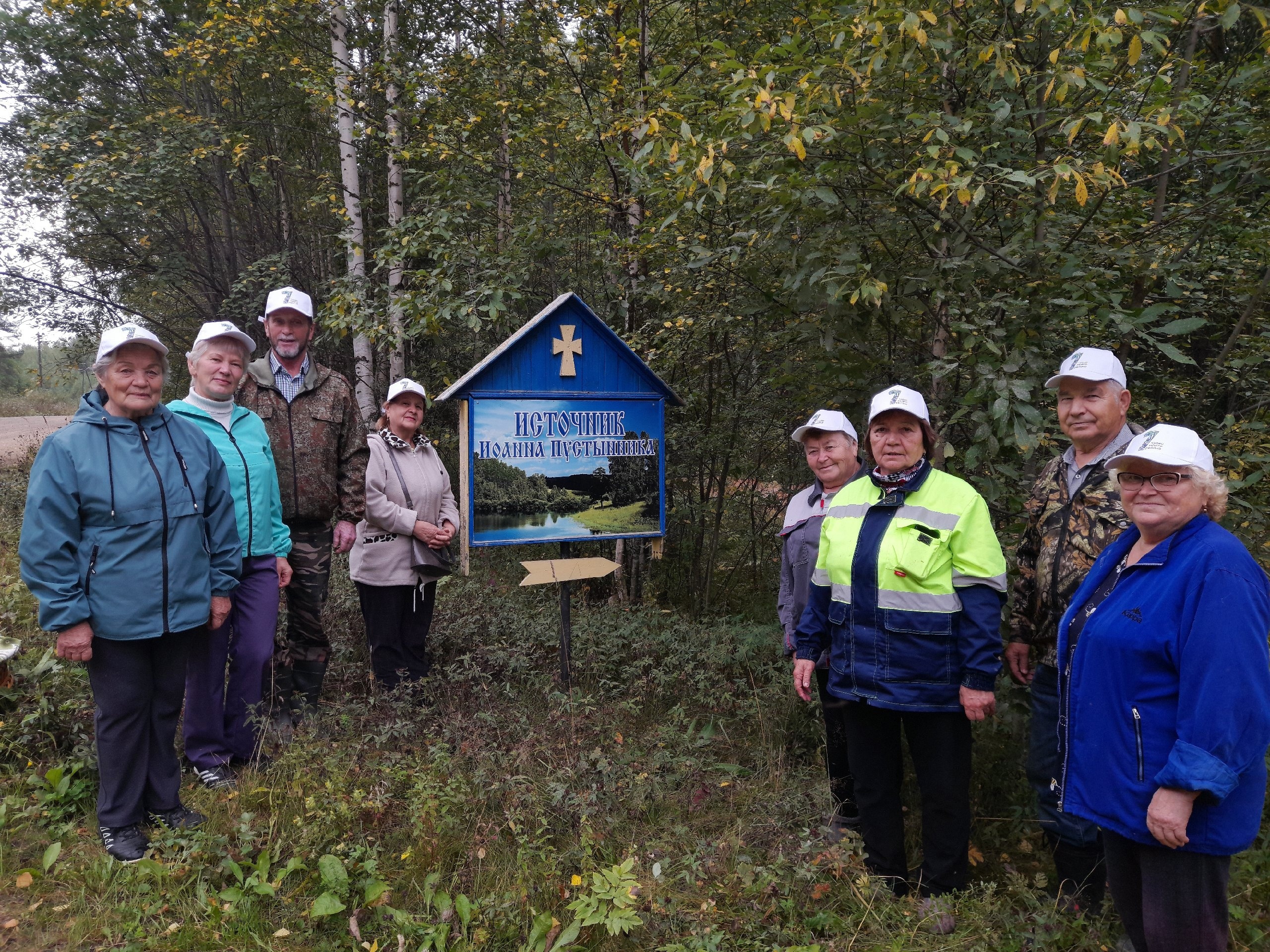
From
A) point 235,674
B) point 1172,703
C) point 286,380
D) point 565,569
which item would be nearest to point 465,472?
point 565,569

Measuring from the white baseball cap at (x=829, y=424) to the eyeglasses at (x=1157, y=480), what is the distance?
1.51 m

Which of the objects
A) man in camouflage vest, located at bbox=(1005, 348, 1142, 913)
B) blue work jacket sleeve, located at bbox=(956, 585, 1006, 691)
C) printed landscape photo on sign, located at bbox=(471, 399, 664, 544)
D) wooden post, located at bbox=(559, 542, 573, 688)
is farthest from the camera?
wooden post, located at bbox=(559, 542, 573, 688)

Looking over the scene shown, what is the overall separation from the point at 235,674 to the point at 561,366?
2.39m

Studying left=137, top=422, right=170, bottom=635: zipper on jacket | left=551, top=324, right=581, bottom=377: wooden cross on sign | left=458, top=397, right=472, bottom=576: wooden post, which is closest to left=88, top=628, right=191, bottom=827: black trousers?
left=137, top=422, right=170, bottom=635: zipper on jacket

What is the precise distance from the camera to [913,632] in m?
2.84

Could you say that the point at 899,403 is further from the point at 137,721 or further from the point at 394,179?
the point at 394,179

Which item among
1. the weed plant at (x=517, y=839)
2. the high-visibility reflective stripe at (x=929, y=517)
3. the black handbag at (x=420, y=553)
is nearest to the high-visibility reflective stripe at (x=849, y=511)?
the high-visibility reflective stripe at (x=929, y=517)

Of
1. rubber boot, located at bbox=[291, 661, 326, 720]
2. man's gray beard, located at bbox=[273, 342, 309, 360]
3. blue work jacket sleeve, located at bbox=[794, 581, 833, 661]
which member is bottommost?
rubber boot, located at bbox=[291, 661, 326, 720]

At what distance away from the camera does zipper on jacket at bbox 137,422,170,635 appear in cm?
316

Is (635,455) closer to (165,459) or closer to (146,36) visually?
(165,459)

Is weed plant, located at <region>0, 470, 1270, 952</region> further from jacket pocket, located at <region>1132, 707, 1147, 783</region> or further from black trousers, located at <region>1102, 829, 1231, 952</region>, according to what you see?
jacket pocket, located at <region>1132, 707, 1147, 783</region>

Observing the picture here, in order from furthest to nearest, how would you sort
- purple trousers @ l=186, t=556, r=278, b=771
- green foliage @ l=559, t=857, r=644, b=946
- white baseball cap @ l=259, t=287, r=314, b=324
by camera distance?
1. white baseball cap @ l=259, t=287, r=314, b=324
2. purple trousers @ l=186, t=556, r=278, b=771
3. green foliage @ l=559, t=857, r=644, b=946

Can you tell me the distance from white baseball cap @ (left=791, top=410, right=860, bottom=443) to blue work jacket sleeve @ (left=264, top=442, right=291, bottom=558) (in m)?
2.57

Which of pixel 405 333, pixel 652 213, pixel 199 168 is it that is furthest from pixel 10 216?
pixel 652 213
